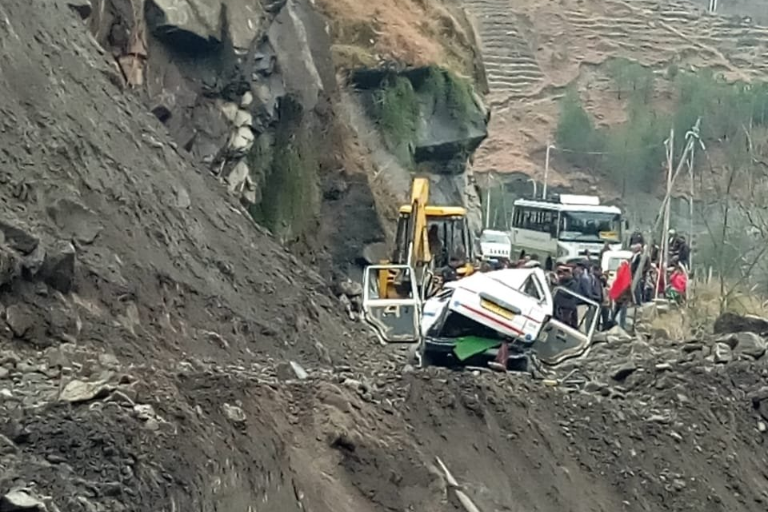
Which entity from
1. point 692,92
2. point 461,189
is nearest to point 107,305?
point 461,189

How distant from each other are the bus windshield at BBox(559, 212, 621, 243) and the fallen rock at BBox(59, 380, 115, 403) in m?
31.6

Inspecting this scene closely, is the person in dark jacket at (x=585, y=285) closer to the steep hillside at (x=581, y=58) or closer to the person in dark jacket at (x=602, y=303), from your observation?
the person in dark jacket at (x=602, y=303)

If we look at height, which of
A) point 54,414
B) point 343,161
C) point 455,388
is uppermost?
point 54,414

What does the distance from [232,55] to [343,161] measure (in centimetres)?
546

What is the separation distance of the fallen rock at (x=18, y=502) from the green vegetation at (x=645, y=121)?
36773mm

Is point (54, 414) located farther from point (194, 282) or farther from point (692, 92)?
point (692, 92)

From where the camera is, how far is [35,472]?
19.7ft

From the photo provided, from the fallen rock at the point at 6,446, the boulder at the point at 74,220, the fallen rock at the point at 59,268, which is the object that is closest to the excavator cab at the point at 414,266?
the boulder at the point at 74,220

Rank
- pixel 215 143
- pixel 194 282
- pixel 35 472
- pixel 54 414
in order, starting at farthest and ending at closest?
pixel 215 143
pixel 194 282
pixel 54 414
pixel 35 472

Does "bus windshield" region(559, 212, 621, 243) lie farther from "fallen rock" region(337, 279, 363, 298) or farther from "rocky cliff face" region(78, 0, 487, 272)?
"fallen rock" region(337, 279, 363, 298)

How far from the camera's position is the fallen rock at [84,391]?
24.6 ft

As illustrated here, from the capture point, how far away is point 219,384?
8180 mm

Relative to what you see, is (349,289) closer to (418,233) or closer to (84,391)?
(418,233)

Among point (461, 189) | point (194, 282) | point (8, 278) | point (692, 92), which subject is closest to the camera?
point (8, 278)
